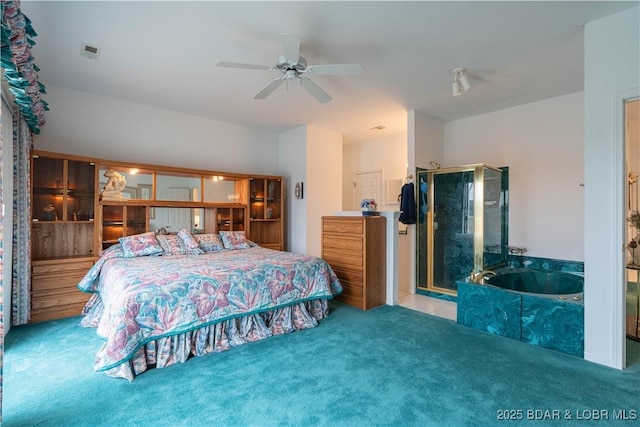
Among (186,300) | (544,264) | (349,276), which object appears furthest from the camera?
(544,264)

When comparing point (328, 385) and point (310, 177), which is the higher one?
point (310, 177)

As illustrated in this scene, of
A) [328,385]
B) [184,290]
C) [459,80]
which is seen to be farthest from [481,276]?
[184,290]

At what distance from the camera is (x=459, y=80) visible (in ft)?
10.9

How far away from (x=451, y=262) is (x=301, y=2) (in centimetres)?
382

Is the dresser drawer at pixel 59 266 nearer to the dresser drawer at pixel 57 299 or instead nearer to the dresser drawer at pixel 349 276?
the dresser drawer at pixel 57 299

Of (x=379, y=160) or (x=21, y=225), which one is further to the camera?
(x=379, y=160)

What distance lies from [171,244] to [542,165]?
5.04 metres

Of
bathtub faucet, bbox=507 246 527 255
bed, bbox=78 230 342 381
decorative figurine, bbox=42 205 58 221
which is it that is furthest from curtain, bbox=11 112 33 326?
bathtub faucet, bbox=507 246 527 255

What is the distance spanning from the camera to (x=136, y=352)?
90.7 inches

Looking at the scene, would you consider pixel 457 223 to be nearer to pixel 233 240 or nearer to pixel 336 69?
pixel 336 69

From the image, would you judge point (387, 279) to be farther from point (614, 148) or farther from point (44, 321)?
point (44, 321)

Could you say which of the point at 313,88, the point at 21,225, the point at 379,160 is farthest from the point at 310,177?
the point at 21,225

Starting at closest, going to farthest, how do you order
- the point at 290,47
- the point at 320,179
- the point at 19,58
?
the point at 19,58
the point at 290,47
the point at 320,179

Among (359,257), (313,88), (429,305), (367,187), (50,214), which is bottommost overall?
(429,305)
